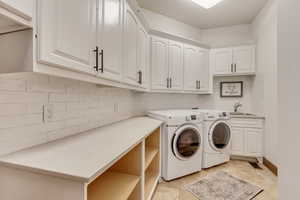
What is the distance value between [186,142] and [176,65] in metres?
1.46

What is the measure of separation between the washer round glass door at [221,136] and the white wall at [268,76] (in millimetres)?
663

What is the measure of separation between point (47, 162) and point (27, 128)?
0.36 m

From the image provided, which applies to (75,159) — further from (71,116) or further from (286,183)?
(286,183)

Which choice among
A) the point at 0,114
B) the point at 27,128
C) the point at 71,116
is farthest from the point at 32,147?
the point at 71,116

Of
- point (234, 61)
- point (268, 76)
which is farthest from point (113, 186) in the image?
point (234, 61)

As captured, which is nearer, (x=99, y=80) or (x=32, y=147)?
(x=32, y=147)

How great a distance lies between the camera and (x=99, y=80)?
4.04ft

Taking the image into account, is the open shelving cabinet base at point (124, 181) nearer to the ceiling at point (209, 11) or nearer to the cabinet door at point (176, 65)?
the cabinet door at point (176, 65)

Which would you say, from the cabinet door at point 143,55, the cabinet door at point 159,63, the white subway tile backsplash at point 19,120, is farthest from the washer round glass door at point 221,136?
the white subway tile backsplash at point 19,120

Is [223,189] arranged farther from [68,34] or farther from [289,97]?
[68,34]

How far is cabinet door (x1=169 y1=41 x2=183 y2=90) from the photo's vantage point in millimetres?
2979

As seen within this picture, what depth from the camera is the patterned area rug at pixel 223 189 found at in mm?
1921

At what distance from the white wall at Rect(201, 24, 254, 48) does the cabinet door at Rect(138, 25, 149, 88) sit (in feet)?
5.71

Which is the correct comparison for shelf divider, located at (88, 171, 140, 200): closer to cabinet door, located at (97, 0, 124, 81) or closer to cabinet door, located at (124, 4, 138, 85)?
cabinet door, located at (97, 0, 124, 81)
